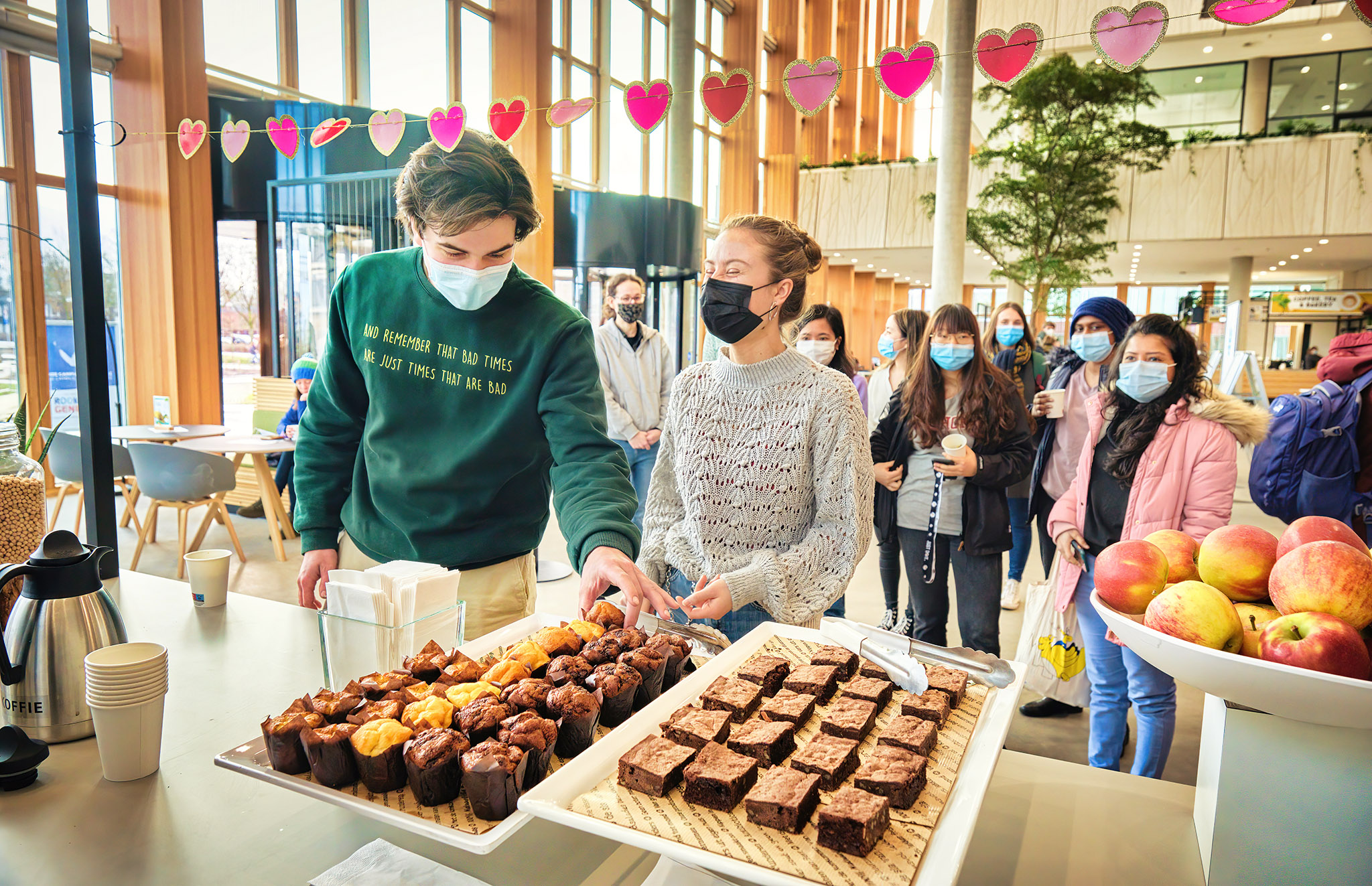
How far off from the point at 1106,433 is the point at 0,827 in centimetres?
261

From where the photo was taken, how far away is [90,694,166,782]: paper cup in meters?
0.99

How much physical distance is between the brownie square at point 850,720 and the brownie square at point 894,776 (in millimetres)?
66

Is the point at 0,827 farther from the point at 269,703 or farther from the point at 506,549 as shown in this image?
the point at 506,549

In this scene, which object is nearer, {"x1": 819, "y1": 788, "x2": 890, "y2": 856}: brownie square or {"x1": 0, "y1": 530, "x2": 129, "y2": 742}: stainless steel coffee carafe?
{"x1": 819, "y1": 788, "x2": 890, "y2": 856}: brownie square

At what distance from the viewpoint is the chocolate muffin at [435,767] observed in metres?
0.84

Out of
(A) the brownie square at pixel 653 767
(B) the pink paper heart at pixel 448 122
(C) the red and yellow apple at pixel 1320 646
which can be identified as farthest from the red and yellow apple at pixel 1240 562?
(B) the pink paper heart at pixel 448 122

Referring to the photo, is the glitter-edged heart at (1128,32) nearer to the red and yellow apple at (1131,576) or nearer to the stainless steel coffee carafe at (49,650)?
the red and yellow apple at (1131,576)

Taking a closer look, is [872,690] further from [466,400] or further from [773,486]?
[466,400]

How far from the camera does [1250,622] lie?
87 centimetres

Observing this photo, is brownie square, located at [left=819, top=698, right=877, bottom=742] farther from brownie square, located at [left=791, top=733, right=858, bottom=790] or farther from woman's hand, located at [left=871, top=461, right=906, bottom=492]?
woman's hand, located at [left=871, top=461, right=906, bottom=492]

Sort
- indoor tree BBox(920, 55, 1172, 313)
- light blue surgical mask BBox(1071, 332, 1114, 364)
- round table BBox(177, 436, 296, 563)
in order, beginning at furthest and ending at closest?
indoor tree BBox(920, 55, 1172, 313)
round table BBox(177, 436, 296, 563)
light blue surgical mask BBox(1071, 332, 1114, 364)

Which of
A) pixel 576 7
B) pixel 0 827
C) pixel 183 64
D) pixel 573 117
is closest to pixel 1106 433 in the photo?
pixel 573 117

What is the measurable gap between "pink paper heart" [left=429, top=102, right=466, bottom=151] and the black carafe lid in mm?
1948

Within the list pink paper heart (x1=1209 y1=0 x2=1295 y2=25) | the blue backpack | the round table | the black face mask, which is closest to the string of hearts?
pink paper heart (x1=1209 y1=0 x2=1295 y2=25)
